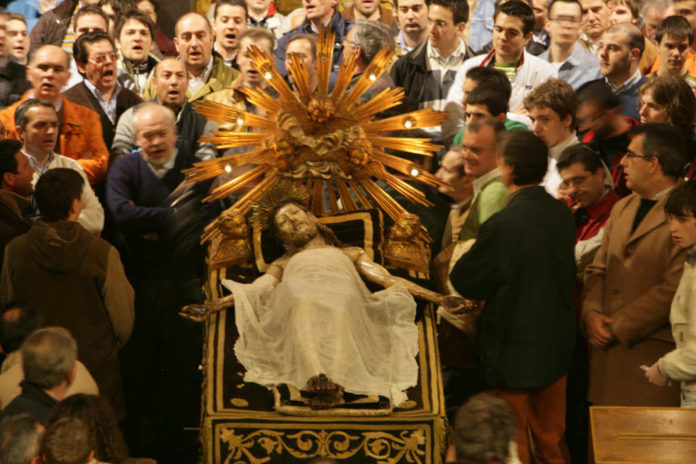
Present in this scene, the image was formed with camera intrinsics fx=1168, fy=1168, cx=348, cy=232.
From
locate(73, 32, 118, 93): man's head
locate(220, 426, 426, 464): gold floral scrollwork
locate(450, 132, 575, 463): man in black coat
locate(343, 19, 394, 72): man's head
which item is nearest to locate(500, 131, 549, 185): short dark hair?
locate(450, 132, 575, 463): man in black coat

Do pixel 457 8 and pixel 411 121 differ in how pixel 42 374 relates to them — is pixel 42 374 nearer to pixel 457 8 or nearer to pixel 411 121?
pixel 411 121

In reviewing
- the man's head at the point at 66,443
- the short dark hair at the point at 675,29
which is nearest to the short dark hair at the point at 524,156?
the short dark hair at the point at 675,29

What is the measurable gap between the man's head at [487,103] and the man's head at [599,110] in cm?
51

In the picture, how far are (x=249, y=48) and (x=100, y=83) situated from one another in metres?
1.06

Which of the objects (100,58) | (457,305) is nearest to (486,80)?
(457,305)

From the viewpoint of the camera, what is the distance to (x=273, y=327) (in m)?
6.37

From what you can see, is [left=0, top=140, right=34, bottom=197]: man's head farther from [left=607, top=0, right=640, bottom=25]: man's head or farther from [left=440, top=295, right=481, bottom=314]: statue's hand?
[left=607, top=0, right=640, bottom=25]: man's head

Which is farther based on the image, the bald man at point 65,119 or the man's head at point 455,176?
the bald man at point 65,119

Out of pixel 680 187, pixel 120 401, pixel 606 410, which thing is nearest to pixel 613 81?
pixel 680 187

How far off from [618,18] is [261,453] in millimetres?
4494

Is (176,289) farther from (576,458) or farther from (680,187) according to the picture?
(680,187)

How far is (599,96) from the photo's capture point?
286 inches

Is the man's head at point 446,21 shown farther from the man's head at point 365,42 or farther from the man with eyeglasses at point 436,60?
the man's head at point 365,42

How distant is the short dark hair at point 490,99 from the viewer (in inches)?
279
